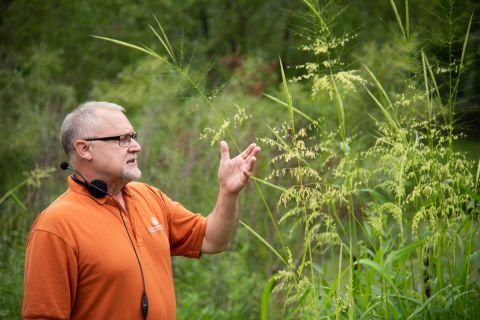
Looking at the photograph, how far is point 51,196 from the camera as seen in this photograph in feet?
19.8

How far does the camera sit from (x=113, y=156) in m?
2.87

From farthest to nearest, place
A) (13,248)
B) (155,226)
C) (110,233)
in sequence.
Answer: (13,248) → (155,226) → (110,233)

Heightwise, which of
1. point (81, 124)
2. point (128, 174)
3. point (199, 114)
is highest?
point (199, 114)

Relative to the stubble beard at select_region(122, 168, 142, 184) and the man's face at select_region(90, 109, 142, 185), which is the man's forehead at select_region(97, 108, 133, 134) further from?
the stubble beard at select_region(122, 168, 142, 184)

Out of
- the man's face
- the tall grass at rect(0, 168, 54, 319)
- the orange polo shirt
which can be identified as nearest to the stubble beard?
the man's face

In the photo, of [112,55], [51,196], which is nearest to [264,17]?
[112,55]

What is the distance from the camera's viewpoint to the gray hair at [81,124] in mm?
2908

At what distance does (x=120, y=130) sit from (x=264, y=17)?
49.5 ft

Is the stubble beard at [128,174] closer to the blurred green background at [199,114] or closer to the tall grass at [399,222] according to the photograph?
the blurred green background at [199,114]

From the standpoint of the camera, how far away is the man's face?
285cm

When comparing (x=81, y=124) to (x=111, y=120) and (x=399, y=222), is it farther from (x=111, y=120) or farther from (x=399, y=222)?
(x=399, y=222)

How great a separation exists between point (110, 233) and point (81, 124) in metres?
0.56

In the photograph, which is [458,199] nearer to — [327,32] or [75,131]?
[327,32]

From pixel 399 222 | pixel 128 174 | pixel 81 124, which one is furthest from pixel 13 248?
pixel 399 222
